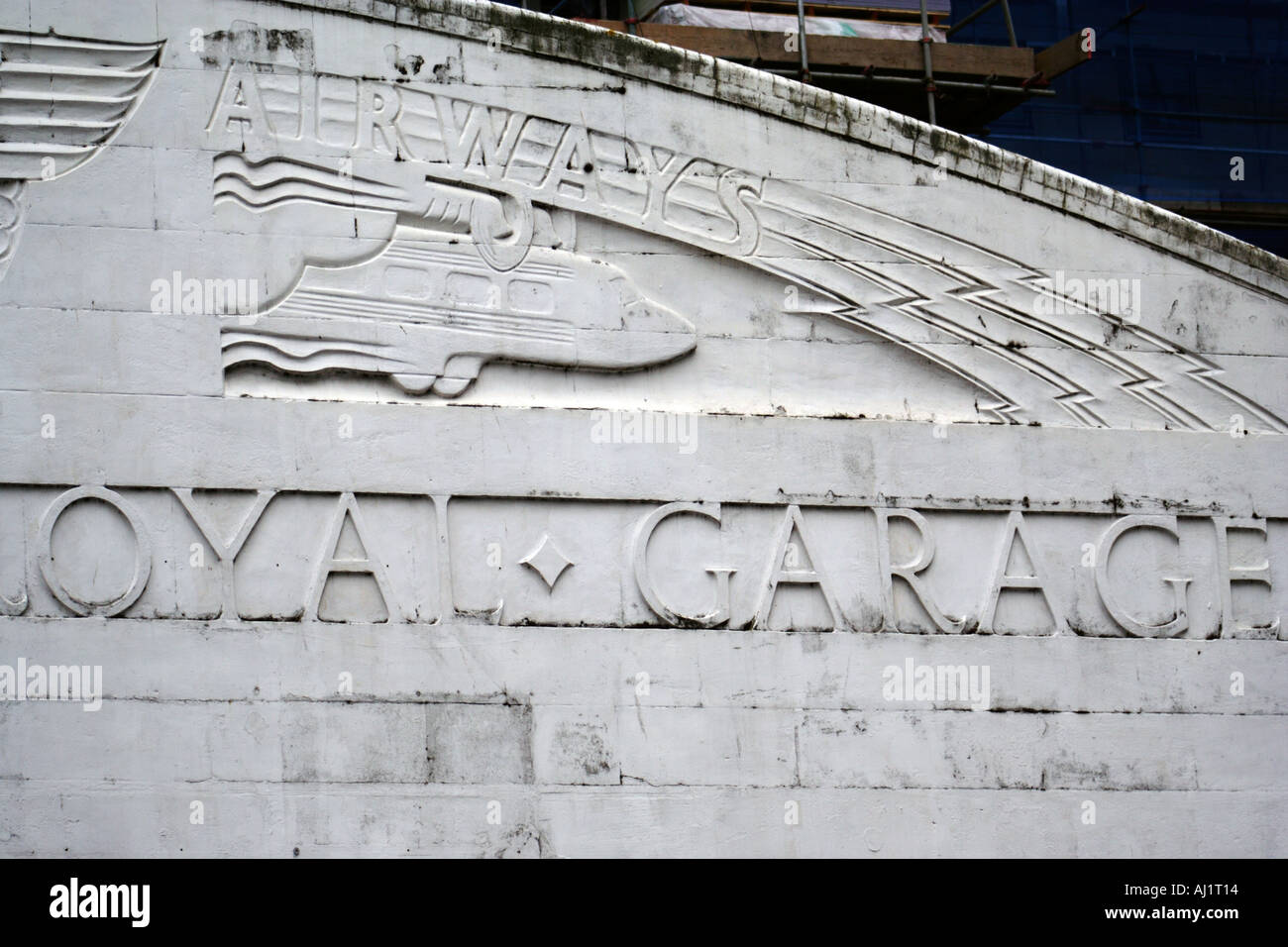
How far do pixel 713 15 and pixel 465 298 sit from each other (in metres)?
4.17

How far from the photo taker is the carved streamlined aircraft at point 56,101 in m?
9.23

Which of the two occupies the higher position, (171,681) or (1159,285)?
(1159,285)

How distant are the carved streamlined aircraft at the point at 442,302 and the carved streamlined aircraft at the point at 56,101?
0.64 metres

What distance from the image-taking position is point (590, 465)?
31.0 feet

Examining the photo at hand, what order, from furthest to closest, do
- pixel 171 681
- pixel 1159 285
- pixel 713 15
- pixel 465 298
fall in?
pixel 713 15 < pixel 1159 285 < pixel 465 298 < pixel 171 681

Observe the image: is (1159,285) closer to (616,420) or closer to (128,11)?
(616,420)

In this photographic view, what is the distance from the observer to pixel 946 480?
9.79m

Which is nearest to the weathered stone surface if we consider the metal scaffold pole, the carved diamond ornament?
the carved diamond ornament

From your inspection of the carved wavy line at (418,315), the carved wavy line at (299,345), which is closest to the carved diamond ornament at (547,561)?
the carved wavy line at (418,315)

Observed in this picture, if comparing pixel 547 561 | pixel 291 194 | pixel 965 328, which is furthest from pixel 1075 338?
pixel 291 194

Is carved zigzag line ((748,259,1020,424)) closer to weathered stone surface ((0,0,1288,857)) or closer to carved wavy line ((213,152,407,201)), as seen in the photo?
weathered stone surface ((0,0,1288,857))

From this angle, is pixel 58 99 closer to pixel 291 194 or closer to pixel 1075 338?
pixel 291 194

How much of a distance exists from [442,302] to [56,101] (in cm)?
228
